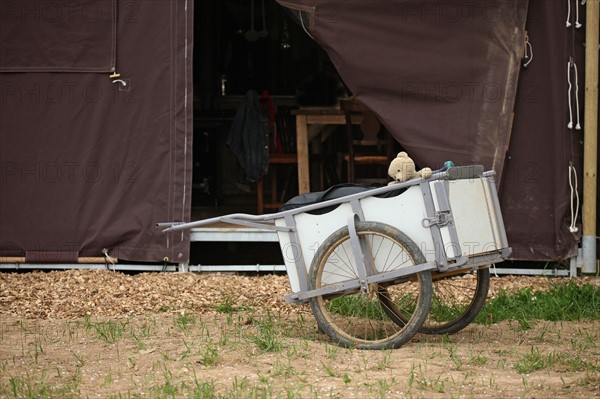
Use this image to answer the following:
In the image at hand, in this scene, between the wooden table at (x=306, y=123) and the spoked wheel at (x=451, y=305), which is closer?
the spoked wheel at (x=451, y=305)

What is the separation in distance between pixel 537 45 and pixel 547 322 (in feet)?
8.46

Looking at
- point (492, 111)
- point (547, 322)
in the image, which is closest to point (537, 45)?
point (492, 111)

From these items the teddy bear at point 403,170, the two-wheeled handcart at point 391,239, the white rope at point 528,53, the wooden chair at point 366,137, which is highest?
the white rope at point 528,53

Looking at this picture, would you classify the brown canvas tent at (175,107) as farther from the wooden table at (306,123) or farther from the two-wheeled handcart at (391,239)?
the two-wheeled handcart at (391,239)

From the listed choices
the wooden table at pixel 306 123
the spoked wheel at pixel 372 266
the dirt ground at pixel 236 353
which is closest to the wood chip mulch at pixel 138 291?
the dirt ground at pixel 236 353

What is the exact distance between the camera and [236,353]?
219 inches

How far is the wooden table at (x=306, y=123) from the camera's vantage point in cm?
969

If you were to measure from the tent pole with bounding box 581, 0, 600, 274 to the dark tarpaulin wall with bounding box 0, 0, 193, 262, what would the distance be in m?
3.29

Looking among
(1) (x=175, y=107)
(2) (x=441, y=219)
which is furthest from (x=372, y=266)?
(1) (x=175, y=107)

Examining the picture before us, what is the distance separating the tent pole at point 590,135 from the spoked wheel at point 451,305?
1.14 m

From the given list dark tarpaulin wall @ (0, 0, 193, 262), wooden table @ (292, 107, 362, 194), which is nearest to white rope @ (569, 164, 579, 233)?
wooden table @ (292, 107, 362, 194)

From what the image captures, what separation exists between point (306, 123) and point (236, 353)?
4560mm

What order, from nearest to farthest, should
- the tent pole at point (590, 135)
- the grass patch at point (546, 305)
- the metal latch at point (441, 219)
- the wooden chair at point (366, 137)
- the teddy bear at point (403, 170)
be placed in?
the metal latch at point (441, 219) < the teddy bear at point (403, 170) < the grass patch at point (546, 305) < the tent pole at point (590, 135) < the wooden chair at point (366, 137)

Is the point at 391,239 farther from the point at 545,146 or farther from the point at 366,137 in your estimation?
the point at 366,137
